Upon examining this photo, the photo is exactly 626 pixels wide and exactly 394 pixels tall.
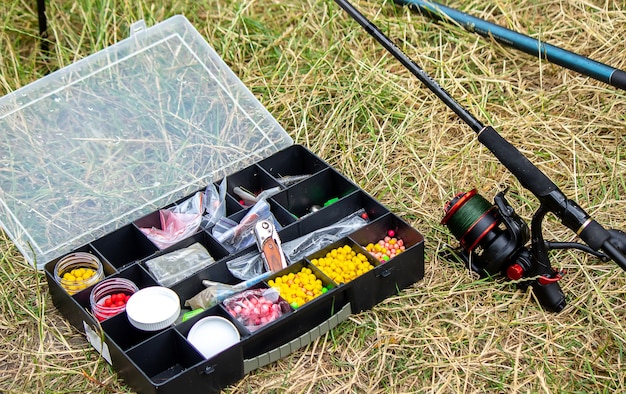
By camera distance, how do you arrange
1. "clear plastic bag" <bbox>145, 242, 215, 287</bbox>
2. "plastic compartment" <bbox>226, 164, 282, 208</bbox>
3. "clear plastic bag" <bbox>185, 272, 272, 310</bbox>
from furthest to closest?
"plastic compartment" <bbox>226, 164, 282, 208</bbox>, "clear plastic bag" <bbox>145, 242, 215, 287</bbox>, "clear plastic bag" <bbox>185, 272, 272, 310</bbox>

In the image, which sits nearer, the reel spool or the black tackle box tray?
the black tackle box tray

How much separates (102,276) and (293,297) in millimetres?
647

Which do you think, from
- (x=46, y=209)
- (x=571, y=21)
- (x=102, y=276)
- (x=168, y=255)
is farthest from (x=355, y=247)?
(x=571, y=21)

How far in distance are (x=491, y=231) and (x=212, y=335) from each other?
3.13 feet

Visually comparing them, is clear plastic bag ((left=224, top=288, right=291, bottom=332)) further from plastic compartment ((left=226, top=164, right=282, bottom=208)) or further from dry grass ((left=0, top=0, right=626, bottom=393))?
plastic compartment ((left=226, top=164, right=282, bottom=208))

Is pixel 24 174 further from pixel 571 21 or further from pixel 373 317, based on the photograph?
pixel 571 21

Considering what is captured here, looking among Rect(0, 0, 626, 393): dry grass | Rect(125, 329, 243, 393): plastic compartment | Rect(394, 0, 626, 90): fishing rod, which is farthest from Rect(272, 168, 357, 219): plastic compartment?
Rect(394, 0, 626, 90): fishing rod

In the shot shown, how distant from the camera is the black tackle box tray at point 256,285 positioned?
2918mm

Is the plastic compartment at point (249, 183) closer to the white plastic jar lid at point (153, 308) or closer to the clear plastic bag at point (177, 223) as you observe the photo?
the clear plastic bag at point (177, 223)

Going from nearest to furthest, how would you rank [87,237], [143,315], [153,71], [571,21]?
[143,315] < [87,237] < [153,71] < [571,21]

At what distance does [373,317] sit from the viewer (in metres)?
3.18

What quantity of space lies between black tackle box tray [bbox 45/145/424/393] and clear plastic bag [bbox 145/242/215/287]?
23mm

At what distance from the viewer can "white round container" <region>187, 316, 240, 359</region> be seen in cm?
295

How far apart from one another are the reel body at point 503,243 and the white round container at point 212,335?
81 centimetres
